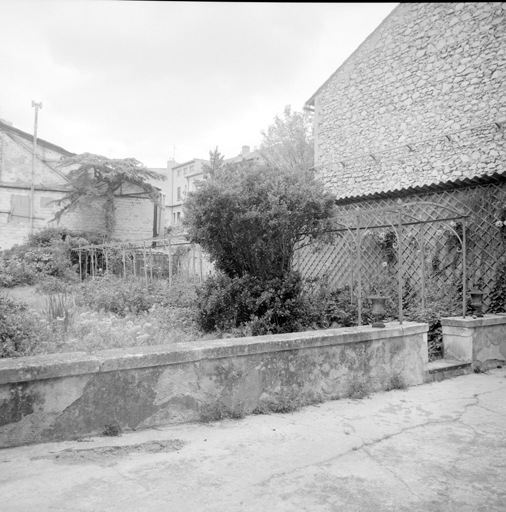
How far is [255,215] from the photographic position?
209 inches

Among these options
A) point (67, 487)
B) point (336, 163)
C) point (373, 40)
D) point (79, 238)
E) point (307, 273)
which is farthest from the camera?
point (79, 238)

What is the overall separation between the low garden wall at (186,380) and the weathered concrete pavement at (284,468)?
0.13 m

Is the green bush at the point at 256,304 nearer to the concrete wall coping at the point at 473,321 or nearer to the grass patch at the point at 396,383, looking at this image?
the grass patch at the point at 396,383

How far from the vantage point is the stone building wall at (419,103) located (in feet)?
34.2

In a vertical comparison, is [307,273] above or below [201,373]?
above

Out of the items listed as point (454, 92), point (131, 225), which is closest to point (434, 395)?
point (454, 92)

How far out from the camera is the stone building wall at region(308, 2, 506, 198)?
34.2 feet

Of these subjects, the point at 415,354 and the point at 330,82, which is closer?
the point at 415,354

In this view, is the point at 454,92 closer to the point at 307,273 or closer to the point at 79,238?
the point at 307,273

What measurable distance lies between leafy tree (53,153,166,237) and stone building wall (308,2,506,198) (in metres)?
12.8

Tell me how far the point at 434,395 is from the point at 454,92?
9.03 meters

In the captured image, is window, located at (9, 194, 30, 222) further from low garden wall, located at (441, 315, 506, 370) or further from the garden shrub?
low garden wall, located at (441, 315, 506, 370)

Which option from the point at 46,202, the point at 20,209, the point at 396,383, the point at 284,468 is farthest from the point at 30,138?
the point at 284,468

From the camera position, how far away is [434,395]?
4.64 meters
